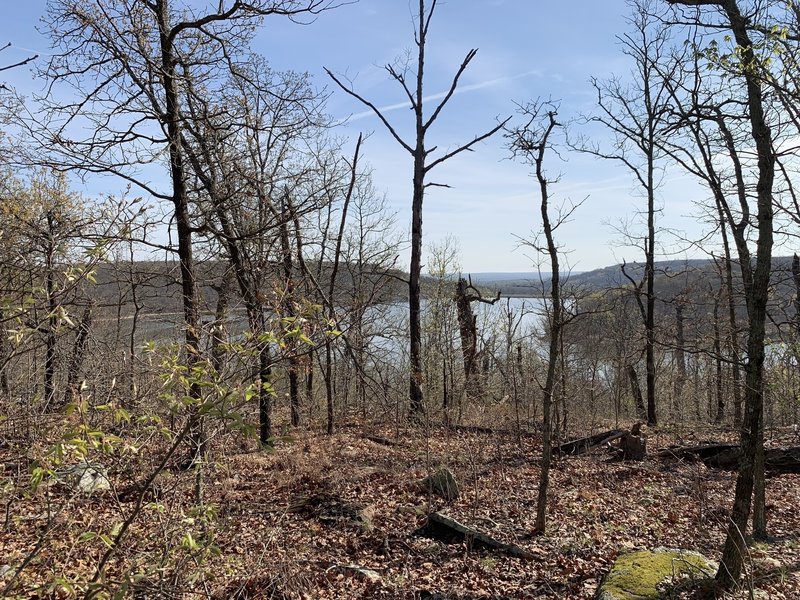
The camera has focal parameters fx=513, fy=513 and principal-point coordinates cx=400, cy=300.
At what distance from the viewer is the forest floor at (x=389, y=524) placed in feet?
13.2

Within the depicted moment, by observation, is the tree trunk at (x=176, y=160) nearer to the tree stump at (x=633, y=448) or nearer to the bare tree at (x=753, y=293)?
the bare tree at (x=753, y=293)

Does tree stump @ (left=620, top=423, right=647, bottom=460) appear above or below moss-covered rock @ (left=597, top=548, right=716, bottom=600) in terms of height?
below

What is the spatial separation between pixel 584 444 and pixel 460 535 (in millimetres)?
5707

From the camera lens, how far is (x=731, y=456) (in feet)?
32.6

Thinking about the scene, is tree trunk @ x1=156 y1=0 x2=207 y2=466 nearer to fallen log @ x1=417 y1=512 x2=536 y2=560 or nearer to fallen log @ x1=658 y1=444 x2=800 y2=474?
fallen log @ x1=417 y1=512 x2=536 y2=560

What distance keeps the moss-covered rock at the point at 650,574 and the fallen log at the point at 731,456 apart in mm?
4018

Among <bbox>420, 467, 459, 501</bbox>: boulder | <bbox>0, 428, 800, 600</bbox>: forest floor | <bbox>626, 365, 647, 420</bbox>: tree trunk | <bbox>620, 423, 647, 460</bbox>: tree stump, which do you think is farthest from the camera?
<bbox>626, 365, 647, 420</bbox>: tree trunk

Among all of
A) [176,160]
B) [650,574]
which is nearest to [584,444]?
[650,574]

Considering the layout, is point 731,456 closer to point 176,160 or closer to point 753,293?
point 753,293

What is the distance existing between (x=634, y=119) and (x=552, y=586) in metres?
13.9

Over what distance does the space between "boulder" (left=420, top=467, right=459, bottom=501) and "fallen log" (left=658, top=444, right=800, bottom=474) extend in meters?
3.75

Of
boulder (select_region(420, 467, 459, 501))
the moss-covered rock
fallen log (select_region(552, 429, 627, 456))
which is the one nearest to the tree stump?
fallen log (select_region(552, 429, 627, 456))

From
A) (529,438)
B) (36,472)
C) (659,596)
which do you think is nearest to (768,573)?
(659,596)

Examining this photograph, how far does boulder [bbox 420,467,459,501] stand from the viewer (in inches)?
312
